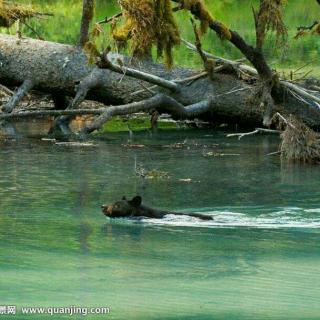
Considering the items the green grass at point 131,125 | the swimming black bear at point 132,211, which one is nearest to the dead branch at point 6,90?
the green grass at point 131,125

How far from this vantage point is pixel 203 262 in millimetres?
8367

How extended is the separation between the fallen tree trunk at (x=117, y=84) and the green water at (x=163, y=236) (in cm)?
191

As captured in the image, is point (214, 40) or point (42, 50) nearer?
point (42, 50)

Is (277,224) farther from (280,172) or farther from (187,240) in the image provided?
(280,172)

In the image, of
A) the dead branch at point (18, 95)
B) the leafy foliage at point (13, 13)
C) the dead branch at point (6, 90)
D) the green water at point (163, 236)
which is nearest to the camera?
the green water at point (163, 236)

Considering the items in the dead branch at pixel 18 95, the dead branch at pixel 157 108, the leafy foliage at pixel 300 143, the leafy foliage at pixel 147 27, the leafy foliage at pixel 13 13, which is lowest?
the leafy foliage at pixel 300 143

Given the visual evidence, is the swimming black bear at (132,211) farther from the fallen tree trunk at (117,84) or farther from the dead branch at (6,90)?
the dead branch at (6,90)

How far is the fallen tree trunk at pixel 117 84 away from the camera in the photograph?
17.6 metres

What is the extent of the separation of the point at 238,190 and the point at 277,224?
2104mm

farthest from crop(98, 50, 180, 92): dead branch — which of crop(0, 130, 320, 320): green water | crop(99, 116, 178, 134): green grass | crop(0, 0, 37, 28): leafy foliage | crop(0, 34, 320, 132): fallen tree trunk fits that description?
crop(0, 0, 37, 28): leafy foliage

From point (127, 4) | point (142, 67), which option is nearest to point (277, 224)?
point (127, 4)

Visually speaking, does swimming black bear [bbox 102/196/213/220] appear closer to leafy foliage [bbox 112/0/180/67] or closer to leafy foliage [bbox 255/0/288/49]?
leafy foliage [bbox 112/0/180/67]

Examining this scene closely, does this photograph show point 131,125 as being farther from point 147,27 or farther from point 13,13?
point 147,27

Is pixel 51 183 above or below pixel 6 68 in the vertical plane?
below
